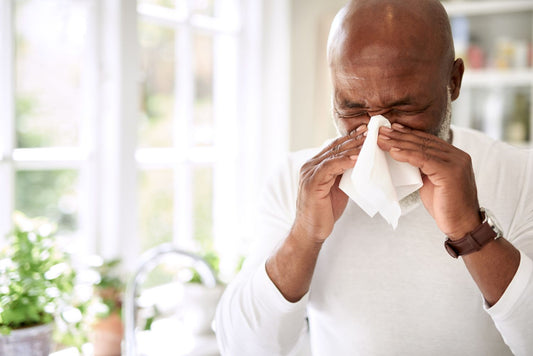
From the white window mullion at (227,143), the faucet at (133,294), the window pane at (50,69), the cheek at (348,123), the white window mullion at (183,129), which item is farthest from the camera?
the white window mullion at (227,143)

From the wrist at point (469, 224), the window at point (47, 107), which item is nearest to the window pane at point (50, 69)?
the window at point (47, 107)

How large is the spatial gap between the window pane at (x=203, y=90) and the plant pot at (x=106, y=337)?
1.26 meters

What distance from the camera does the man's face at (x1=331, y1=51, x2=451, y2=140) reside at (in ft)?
3.91

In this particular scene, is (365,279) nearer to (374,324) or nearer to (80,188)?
(374,324)

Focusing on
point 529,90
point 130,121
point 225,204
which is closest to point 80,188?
point 130,121

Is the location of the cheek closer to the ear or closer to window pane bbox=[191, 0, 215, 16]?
the ear

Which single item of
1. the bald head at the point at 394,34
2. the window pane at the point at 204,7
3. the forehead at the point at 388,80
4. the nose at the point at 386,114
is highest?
the window pane at the point at 204,7

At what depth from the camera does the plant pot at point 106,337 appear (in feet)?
6.41

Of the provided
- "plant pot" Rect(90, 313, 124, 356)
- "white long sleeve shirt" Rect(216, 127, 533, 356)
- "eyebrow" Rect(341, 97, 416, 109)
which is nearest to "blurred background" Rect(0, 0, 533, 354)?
"plant pot" Rect(90, 313, 124, 356)

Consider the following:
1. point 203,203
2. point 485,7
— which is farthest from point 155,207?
point 485,7

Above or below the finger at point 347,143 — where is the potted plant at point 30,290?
below

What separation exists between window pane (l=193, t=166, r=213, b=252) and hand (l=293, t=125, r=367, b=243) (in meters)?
1.86

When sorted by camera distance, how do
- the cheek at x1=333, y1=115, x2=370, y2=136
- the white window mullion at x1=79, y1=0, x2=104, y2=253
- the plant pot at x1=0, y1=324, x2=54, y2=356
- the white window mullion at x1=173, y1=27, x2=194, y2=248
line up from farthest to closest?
the white window mullion at x1=173, y1=27, x2=194, y2=248 → the white window mullion at x1=79, y1=0, x2=104, y2=253 → the plant pot at x1=0, y1=324, x2=54, y2=356 → the cheek at x1=333, y1=115, x2=370, y2=136

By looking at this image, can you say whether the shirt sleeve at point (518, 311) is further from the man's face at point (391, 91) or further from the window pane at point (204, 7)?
the window pane at point (204, 7)
